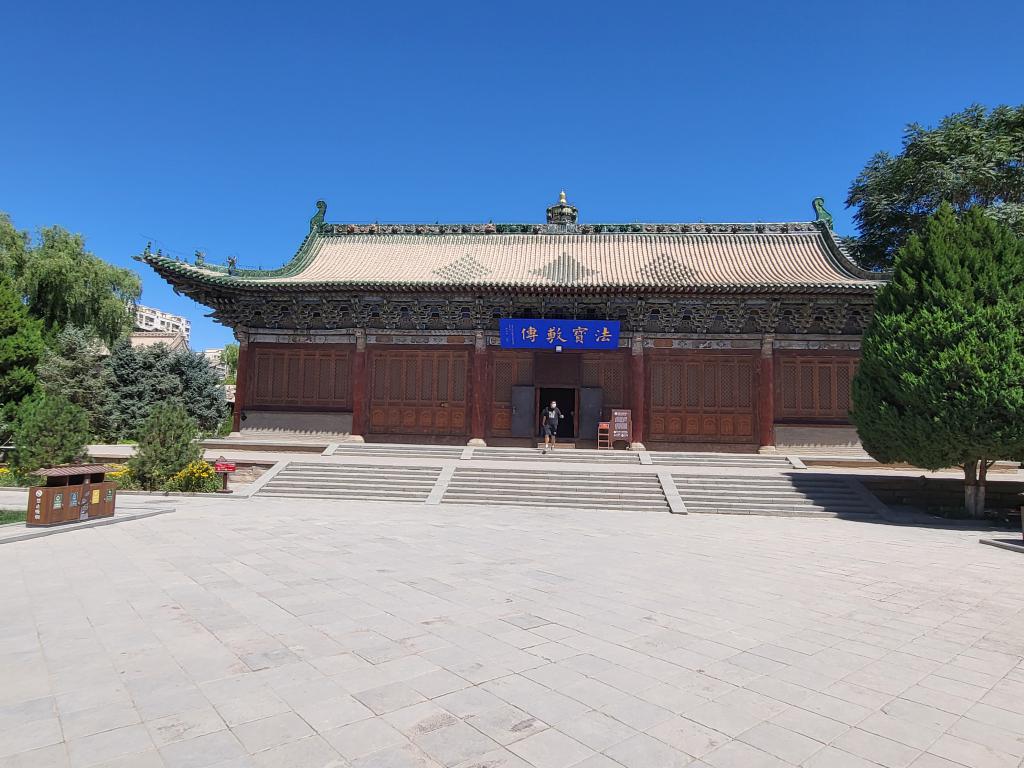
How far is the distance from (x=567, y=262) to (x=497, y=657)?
18507mm

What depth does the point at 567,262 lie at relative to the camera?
69.9 ft

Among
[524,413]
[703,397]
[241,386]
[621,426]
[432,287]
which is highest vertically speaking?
[432,287]

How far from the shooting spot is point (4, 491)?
13.1 meters

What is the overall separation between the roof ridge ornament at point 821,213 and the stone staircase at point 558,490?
1317cm

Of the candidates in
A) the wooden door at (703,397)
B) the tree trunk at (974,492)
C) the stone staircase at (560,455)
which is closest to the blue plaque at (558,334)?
the wooden door at (703,397)

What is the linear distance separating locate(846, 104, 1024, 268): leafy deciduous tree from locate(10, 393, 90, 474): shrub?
3127 centimetres

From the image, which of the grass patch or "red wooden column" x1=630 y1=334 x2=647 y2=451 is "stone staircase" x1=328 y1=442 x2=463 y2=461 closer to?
"red wooden column" x1=630 y1=334 x2=647 y2=451

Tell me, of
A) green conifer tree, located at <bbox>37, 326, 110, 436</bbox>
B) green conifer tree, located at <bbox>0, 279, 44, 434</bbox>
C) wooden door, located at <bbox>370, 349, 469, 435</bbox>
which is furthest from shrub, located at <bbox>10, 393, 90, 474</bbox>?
green conifer tree, located at <bbox>37, 326, 110, 436</bbox>

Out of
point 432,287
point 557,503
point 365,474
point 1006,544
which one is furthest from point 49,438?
point 1006,544

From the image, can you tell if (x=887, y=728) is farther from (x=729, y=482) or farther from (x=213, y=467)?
(x=213, y=467)

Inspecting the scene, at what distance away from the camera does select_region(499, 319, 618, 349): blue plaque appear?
18891 mm

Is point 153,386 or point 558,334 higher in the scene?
point 558,334

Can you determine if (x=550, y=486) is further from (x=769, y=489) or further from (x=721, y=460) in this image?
(x=721, y=460)

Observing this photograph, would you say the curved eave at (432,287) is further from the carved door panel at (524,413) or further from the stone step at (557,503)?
the stone step at (557,503)
